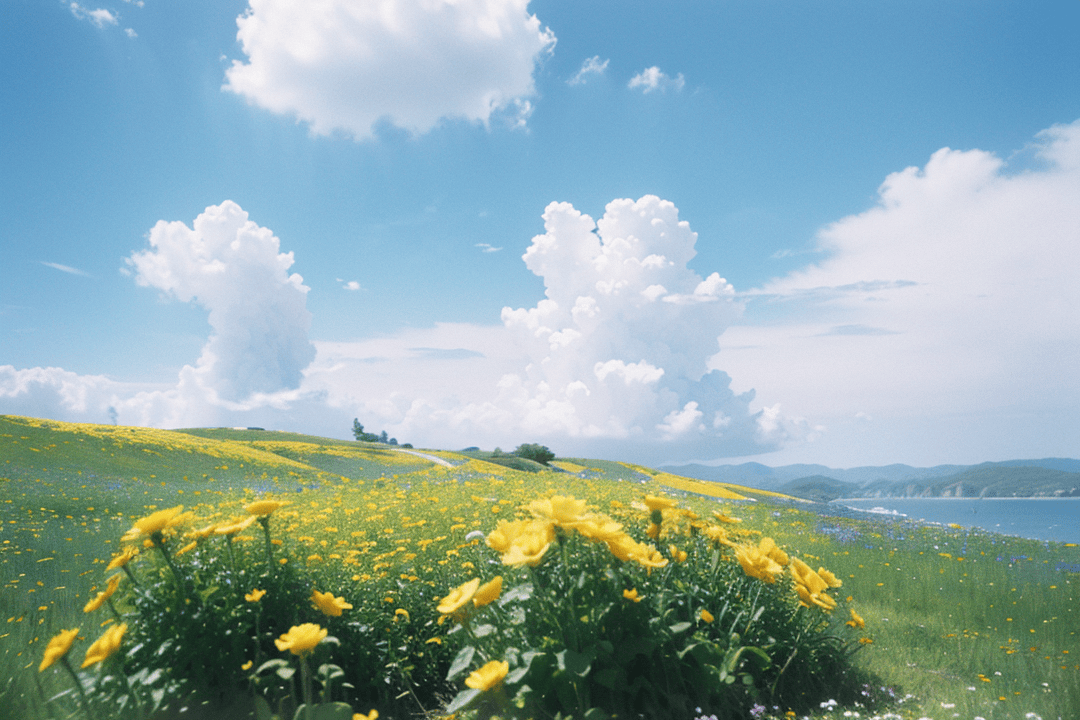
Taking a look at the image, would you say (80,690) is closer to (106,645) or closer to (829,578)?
(106,645)

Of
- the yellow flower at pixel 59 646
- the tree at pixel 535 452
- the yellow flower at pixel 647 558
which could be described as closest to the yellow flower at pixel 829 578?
the yellow flower at pixel 647 558

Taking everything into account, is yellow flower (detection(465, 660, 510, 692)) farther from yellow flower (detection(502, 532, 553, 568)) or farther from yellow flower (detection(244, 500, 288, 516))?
yellow flower (detection(244, 500, 288, 516))

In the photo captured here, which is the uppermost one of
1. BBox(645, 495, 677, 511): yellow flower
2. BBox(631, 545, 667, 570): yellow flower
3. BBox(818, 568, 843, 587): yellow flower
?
BBox(645, 495, 677, 511): yellow flower

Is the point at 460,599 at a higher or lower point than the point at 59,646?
higher

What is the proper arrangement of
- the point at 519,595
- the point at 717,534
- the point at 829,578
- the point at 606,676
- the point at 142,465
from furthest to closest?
1. the point at 142,465
2. the point at 829,578
3. the point at 717,534
4. the point at 519,595
5. the point at 606,676

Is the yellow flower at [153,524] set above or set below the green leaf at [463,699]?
above

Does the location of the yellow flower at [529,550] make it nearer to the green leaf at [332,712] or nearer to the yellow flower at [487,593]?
the yellow flower at [487,593]

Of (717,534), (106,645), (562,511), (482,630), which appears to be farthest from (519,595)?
(106,645)

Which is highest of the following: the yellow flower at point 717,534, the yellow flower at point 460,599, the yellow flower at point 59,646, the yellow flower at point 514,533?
the yellow flower at point 514,533

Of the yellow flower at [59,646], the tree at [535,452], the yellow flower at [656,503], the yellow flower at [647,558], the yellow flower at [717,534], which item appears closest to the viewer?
the yellow flower at [59,646]

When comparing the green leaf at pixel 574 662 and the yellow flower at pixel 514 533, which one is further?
the yellow flower at pixel 514 533

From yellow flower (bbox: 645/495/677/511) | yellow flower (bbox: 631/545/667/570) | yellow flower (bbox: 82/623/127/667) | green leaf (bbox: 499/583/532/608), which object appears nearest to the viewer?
yellow flower (bbox: 82/623/127/667)

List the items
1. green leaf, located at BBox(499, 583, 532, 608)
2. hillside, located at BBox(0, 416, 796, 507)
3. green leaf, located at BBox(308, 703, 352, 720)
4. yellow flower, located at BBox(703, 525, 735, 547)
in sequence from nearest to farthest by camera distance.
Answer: green leaf, located at BBox(308, 703, 352, 720)
green leaf, located at BBox(499, 583, 532, 608)
yellow flower, located at BBox(703, 525, 735, 547)
hillside, located at BBox(0, 416, 796, 507)

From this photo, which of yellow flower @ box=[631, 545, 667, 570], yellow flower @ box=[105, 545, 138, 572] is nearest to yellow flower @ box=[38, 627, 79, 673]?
yellow flower @ box=[105, 545, 138, 572]
